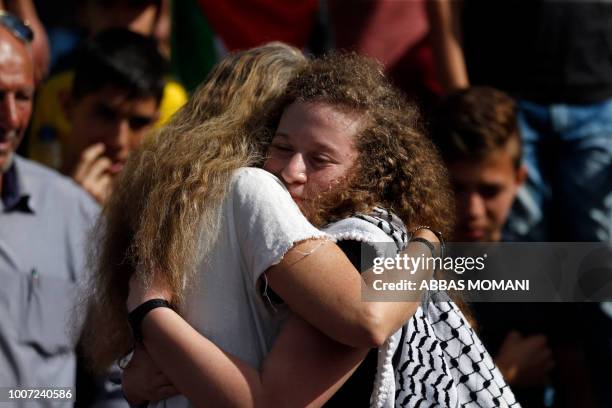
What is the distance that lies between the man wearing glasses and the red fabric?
1.18 meters

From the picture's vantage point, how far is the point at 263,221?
2.04 m

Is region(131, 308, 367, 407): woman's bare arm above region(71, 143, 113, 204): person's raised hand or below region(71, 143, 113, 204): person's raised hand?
below

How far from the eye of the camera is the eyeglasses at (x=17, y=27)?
3.56m

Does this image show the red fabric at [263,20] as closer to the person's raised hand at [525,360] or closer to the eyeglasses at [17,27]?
the eyeglasses at [17,27]

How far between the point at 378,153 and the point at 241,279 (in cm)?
45

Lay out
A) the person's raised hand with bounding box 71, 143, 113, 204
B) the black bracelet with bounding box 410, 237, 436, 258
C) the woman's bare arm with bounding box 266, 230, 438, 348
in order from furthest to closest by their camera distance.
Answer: the person's raised hand with bounding box 71, 143, 113, 204 → the black bracelet with bounding box 410, 237, 436, 258 → the woman's bare arm with bounding box 266, 230, 438, 348

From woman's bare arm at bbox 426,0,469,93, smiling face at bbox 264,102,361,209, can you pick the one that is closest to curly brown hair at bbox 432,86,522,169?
woman's bare arm at bbox 426,0,469,93

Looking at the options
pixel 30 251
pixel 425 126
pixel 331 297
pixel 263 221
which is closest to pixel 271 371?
pixel 331 297

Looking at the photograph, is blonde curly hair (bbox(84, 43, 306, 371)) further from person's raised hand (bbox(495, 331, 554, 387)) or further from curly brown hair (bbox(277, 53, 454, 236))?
person's raised hand (bbox(495, 331, 554, 387))

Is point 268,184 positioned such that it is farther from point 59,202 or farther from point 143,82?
point 143,82

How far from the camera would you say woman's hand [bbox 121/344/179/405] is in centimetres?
216

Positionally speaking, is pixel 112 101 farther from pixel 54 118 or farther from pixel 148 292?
pixel 148 292

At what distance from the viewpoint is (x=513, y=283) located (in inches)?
124

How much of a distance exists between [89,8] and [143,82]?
821mm
